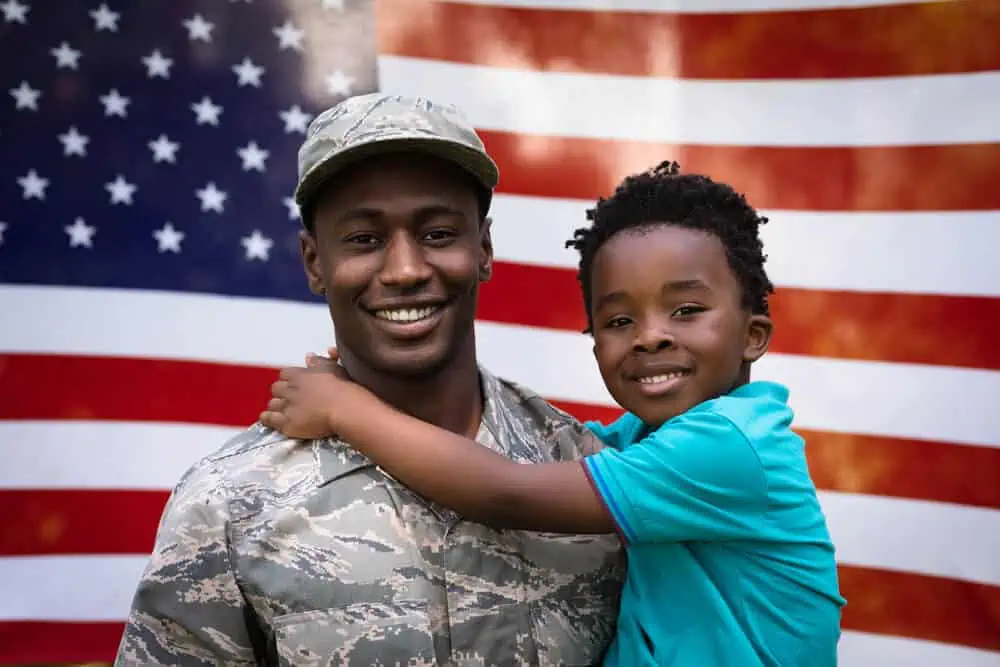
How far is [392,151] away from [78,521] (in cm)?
205

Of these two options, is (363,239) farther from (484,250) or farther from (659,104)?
(659,104)

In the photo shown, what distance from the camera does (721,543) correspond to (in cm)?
160

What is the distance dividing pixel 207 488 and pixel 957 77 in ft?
8.82

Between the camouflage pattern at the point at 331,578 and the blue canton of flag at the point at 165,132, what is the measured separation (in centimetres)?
155

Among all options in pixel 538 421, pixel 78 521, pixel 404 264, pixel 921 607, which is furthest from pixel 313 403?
pixel 921 607

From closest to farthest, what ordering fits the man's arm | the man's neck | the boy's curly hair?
1. the man's arm
2. the man's neck
3. the boy's curly hair

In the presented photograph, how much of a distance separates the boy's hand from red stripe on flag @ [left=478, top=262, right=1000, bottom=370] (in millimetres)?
1506

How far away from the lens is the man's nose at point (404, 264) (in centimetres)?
149

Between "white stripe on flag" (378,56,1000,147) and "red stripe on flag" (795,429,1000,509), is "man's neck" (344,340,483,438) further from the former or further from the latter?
"red stripe on flag" (795,429,1000,509)

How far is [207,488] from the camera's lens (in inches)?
56.4

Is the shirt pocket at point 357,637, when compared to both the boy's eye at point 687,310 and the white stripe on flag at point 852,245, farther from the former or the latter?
the white stripe on flag at point 852,245

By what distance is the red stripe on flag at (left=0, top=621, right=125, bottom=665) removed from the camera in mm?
2861

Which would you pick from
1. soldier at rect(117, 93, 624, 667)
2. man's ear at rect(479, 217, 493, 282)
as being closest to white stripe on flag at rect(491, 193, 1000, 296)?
man's ear at rect(479, 217, 493, 282)

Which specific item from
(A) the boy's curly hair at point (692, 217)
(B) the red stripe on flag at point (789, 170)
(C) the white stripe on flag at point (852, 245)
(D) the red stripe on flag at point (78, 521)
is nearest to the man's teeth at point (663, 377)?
(A) the boy's curly hair at point (692, 217)
